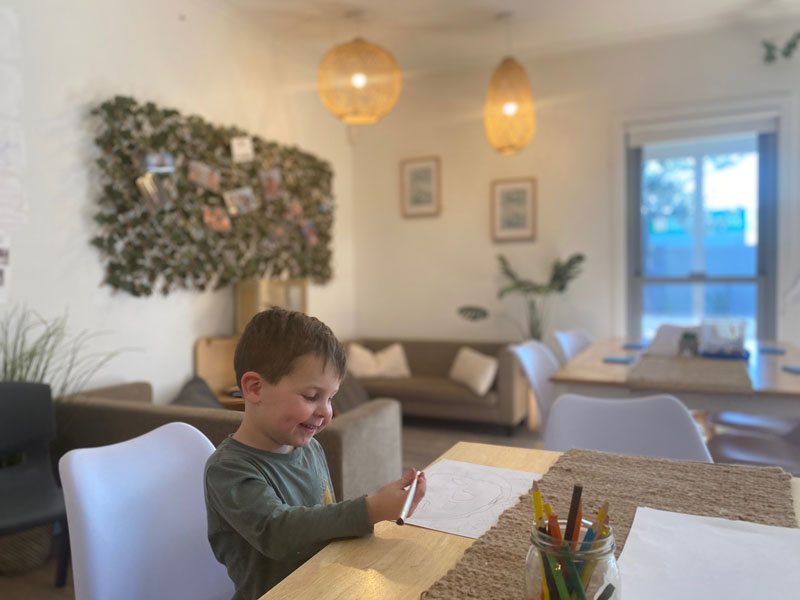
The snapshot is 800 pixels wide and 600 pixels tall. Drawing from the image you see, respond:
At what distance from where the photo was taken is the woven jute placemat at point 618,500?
81 centimetres

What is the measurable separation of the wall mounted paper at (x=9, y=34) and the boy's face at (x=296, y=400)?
2.64 meters

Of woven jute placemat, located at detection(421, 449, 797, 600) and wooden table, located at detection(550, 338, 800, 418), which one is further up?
woven jute placemat, located at detection(421, 449, 797, 600)

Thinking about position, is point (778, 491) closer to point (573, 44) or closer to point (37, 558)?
point (37, 558)

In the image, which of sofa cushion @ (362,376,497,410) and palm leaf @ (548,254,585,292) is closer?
sofa cushion @ (362,376,497,410)

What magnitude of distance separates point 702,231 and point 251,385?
4.64 metres

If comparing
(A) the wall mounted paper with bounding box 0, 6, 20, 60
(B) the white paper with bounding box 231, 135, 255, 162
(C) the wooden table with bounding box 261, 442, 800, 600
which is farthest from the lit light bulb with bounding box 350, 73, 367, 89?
(C) the wooden table with bounding box 261, 442, 800, 600

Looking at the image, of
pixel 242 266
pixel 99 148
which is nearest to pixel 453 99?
A: pixel 242 266

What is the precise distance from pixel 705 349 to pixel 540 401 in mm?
882

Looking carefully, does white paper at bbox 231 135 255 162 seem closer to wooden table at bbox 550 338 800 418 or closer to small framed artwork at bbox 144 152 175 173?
small framed artwork at bbox 144 152 175 173

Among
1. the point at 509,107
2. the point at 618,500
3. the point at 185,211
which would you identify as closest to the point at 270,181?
the point at 185,211

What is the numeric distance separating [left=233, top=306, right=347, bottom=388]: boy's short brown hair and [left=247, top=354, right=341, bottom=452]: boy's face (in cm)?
1

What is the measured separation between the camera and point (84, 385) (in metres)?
3.08

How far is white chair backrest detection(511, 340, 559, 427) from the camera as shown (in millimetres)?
2879

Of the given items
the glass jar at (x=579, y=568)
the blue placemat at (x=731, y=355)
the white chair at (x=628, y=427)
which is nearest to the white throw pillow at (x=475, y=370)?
the blue placemat at (x=731, y=355)
